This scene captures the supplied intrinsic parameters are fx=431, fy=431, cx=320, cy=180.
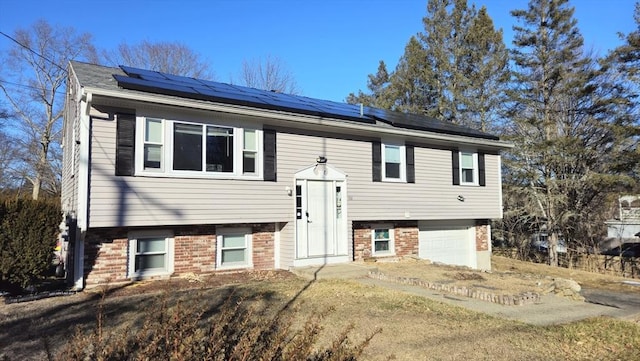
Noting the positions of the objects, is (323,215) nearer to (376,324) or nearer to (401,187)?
(401,187)

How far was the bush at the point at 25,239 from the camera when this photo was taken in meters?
7.87

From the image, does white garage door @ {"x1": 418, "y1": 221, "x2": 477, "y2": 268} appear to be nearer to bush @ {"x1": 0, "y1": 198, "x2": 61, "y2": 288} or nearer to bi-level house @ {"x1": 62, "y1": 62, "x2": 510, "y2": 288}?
bi-level house @ {"x1": 62, "y1": 62, "x2": 510, "y2": 288}

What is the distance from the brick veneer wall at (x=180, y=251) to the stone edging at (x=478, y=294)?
3417 mm

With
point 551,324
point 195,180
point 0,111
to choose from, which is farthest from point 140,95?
point 0,111

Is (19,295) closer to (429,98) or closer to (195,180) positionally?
(195,180)

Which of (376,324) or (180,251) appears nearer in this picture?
(376,324)

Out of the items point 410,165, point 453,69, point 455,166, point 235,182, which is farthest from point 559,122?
point 235,182

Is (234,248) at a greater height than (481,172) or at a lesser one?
lesser

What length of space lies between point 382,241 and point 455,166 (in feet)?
12.9

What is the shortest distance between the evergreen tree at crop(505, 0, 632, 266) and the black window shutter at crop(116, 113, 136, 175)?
20.6 metres

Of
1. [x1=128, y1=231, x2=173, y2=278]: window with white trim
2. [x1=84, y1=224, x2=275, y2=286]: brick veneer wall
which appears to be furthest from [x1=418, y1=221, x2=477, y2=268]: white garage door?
[x1=128, y1=231, x2=173, y2=278]: window with white trim

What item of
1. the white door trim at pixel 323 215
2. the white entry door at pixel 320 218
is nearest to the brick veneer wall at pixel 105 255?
the white door trim at pixel 323 215

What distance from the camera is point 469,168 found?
15531 millimetres

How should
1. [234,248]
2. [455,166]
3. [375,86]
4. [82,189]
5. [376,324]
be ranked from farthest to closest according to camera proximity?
[375,86] < [455,166] < [234,248] < [82,189] < [376,324]
